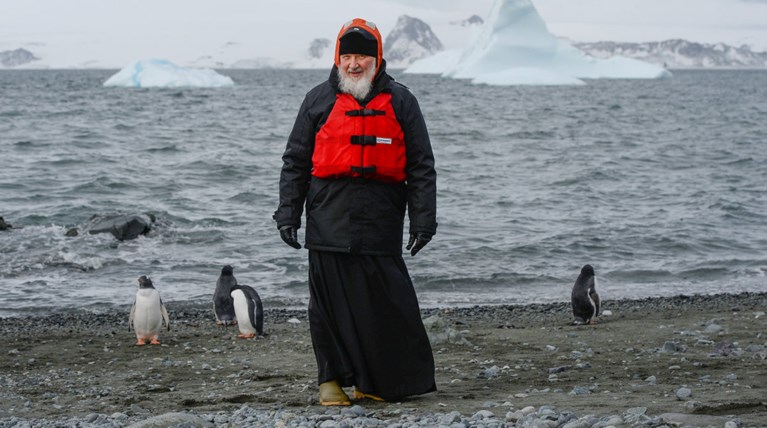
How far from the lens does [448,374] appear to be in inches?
240

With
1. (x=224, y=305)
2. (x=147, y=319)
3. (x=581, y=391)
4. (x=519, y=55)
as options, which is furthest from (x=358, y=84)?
(x=519, y=55)

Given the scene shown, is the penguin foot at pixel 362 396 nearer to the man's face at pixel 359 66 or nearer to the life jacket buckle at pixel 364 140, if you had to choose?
the life jacket buckle at pixel 364 140

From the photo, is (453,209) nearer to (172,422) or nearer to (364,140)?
(364,140)

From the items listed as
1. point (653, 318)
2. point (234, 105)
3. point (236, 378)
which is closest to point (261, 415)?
point (236, 378)

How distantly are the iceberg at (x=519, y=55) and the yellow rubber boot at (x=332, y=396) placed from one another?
223 ft

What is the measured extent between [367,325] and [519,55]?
77966mm

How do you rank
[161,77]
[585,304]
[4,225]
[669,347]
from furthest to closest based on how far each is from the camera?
[161,77]
[4,225]
[585,304]
[669,347]

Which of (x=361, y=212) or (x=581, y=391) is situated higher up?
(x=361, y=212)

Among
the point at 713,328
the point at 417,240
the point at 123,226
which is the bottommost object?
the point at 123,226

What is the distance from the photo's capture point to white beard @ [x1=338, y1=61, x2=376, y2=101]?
479cm

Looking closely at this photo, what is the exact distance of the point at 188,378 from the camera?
6477mm

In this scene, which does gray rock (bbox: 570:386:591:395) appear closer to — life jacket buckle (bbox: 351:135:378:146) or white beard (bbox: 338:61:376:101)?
life jacket buckle (bbox: 351:135:378:146)

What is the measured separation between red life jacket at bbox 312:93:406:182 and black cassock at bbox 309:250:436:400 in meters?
0.43

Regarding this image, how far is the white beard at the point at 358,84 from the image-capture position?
15.7 ft
